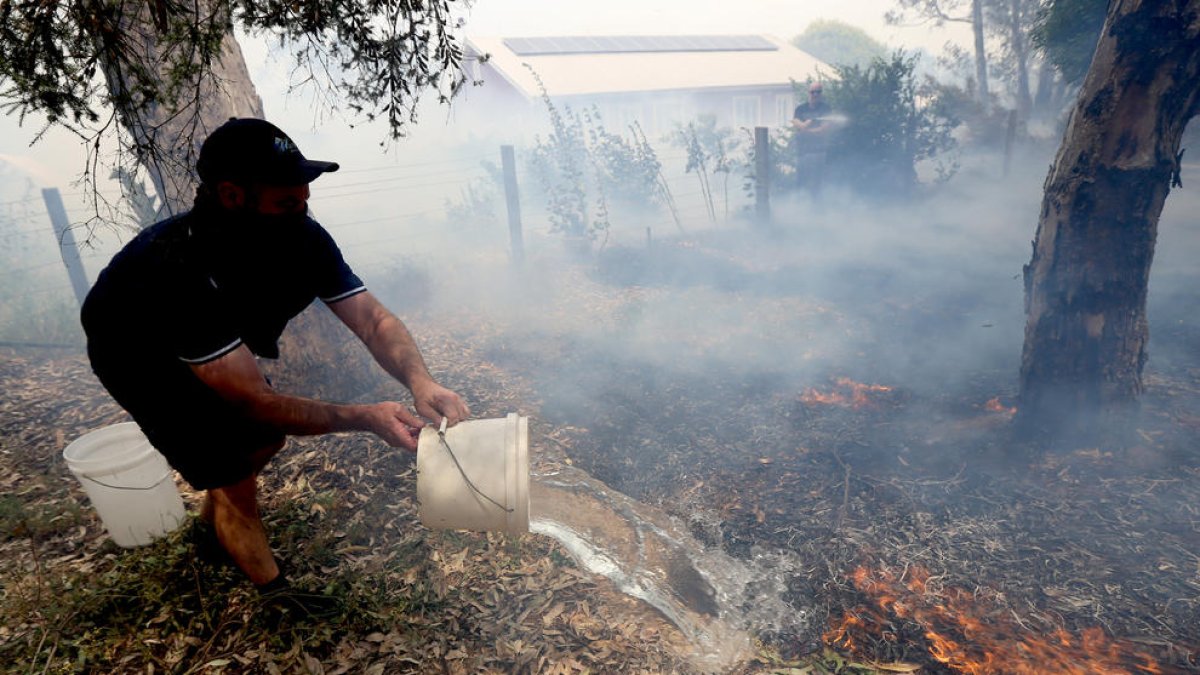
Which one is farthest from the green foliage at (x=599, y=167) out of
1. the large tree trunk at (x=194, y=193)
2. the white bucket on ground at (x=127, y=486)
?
the white bucket on ground at (x=127, y=486)

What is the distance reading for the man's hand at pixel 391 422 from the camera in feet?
8.02

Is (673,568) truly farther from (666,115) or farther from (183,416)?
(666,115)

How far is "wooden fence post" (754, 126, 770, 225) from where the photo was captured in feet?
36.2

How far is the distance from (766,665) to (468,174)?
22.8m

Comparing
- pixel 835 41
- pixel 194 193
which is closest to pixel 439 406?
pixel 194 193

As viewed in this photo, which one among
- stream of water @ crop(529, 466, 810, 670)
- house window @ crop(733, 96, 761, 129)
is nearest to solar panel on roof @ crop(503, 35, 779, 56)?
house window @ crop(733, 96, 761, 129)

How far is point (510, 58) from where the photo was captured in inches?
1153

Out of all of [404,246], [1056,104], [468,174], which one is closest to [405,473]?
[404,246]

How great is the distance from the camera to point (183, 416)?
2557 millimetres

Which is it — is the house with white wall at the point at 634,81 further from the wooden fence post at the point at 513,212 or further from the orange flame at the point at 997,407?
the orange flame at the point at 997,407

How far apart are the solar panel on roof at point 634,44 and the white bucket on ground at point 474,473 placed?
3167 cm

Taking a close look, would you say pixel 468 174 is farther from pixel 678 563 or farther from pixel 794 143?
pixel 678 563

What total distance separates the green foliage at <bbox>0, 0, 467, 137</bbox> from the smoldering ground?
10.3 ft

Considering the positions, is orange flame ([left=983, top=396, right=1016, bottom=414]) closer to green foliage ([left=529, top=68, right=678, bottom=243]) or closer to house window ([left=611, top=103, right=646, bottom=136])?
green foliage ([left=529, top=68, right=678, bottom=243])
